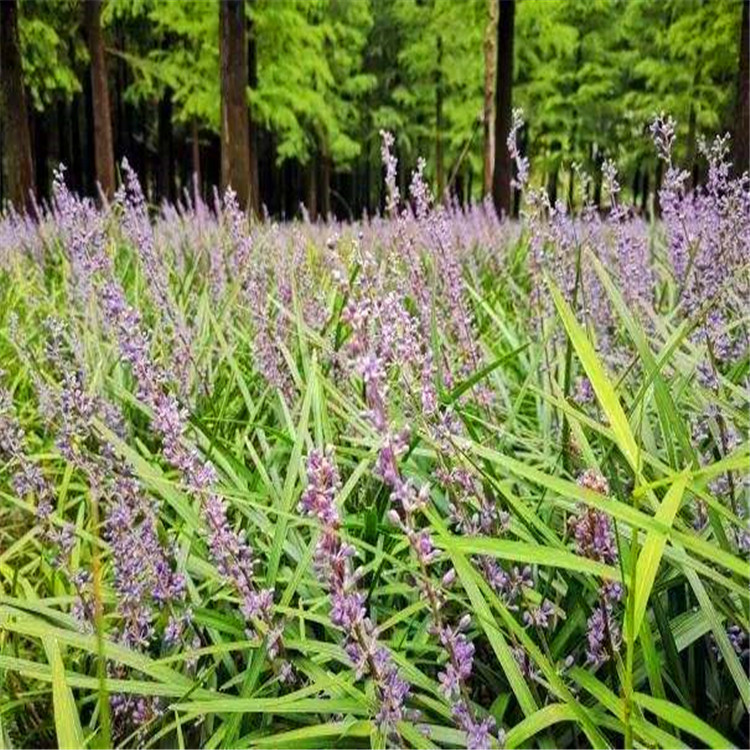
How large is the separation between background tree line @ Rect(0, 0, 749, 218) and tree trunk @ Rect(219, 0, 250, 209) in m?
0.02

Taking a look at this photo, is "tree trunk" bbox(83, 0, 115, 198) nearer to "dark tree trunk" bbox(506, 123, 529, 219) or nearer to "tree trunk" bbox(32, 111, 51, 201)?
"dark tree trunk" bbox(506, 123, 529, 219)

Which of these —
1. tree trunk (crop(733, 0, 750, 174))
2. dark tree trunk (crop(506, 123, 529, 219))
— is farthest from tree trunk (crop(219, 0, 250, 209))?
tree trunk (crop(733, 0, 750, 174))

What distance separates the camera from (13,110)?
11539 mm

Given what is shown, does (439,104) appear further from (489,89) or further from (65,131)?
(65,131)

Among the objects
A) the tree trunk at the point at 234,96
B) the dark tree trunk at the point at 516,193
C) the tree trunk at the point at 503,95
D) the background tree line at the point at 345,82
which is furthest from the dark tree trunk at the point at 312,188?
the tree trunk at the point at 234,96

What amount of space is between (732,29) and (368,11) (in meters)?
10.5

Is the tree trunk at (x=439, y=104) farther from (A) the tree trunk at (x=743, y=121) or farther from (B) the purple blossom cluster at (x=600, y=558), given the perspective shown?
(B) the purple blossom cluster at (x=600, y=558)

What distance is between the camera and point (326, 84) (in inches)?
952

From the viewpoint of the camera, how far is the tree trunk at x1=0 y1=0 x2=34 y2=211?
11500mm

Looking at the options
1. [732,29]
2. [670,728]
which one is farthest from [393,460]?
[732,29]

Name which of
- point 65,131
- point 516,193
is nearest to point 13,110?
point 516,193

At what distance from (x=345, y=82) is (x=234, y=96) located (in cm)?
1554

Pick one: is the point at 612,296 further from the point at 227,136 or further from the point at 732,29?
the point at 732,29

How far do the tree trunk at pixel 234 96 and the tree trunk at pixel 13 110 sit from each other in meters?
2.59
